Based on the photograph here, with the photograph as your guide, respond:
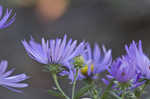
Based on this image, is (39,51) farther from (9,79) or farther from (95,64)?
(95,64)

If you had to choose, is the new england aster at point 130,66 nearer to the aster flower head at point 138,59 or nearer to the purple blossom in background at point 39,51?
the aster flower head at point 138,59

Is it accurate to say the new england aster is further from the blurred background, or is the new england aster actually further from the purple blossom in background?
the blurred background

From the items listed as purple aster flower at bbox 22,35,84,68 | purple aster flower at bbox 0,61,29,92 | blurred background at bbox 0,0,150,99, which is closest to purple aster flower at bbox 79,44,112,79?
purple aster flower at bbox 22,35,84,68

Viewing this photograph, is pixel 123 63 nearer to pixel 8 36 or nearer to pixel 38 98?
pixel 38 98

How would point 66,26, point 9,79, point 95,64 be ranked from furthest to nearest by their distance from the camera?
1. point 66,26
2. point 95,64
3. point 9,79

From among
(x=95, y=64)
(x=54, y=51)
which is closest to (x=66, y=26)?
(x=95, y=64)

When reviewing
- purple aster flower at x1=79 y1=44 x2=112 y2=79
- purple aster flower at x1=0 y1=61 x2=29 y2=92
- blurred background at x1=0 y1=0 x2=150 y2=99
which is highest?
blurred background at x1=0 y1=0 x2=150 y2=99
